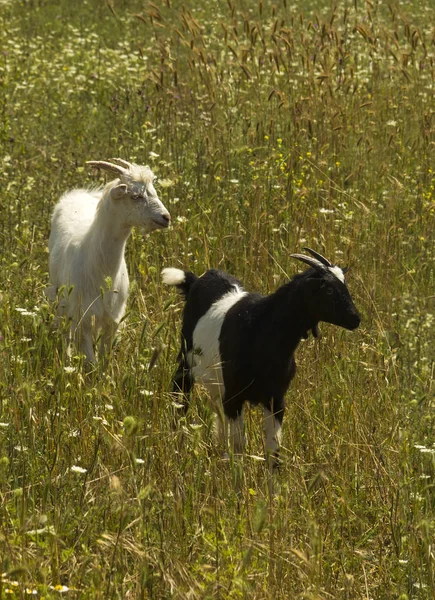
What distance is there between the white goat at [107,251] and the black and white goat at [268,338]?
3.03 ft

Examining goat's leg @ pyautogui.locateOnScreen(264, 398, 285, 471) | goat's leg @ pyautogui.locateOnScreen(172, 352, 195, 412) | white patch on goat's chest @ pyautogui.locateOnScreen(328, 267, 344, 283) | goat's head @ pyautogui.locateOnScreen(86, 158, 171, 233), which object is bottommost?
goat's leg @ pyautogui.locateOnScreen(172, 352, 195, 412)

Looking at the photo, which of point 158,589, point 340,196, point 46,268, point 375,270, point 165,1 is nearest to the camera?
point 158,589

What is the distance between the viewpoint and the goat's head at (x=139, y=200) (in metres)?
6.72

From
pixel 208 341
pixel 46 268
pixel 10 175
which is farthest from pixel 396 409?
pixel 10 175

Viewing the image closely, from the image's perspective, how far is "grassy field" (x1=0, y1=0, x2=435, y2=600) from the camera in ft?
13.5

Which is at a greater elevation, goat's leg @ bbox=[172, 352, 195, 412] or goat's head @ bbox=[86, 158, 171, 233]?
goat's head @ bbox=[86, 158, 171, 233]

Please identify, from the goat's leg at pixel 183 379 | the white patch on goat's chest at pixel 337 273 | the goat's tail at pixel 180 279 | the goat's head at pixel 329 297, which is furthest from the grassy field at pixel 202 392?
the white patch on goat's chest at pixel 337 273

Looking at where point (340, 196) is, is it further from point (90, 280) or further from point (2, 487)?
point (2, 487)

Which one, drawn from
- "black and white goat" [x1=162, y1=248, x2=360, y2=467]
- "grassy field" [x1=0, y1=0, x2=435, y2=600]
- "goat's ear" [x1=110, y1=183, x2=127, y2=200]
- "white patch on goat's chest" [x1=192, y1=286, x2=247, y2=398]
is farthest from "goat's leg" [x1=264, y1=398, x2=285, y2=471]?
"goat's ear" [x1=110, y1=183, x2=127, y2=200]

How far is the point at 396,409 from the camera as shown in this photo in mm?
5586

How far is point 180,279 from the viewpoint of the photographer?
21.0 ft

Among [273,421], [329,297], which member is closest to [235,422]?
[273,421]

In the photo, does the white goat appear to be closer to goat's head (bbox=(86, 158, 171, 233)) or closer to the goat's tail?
goat's head (bbox=(86, 158, 171, 233))

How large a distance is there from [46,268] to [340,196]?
223 centimetres
